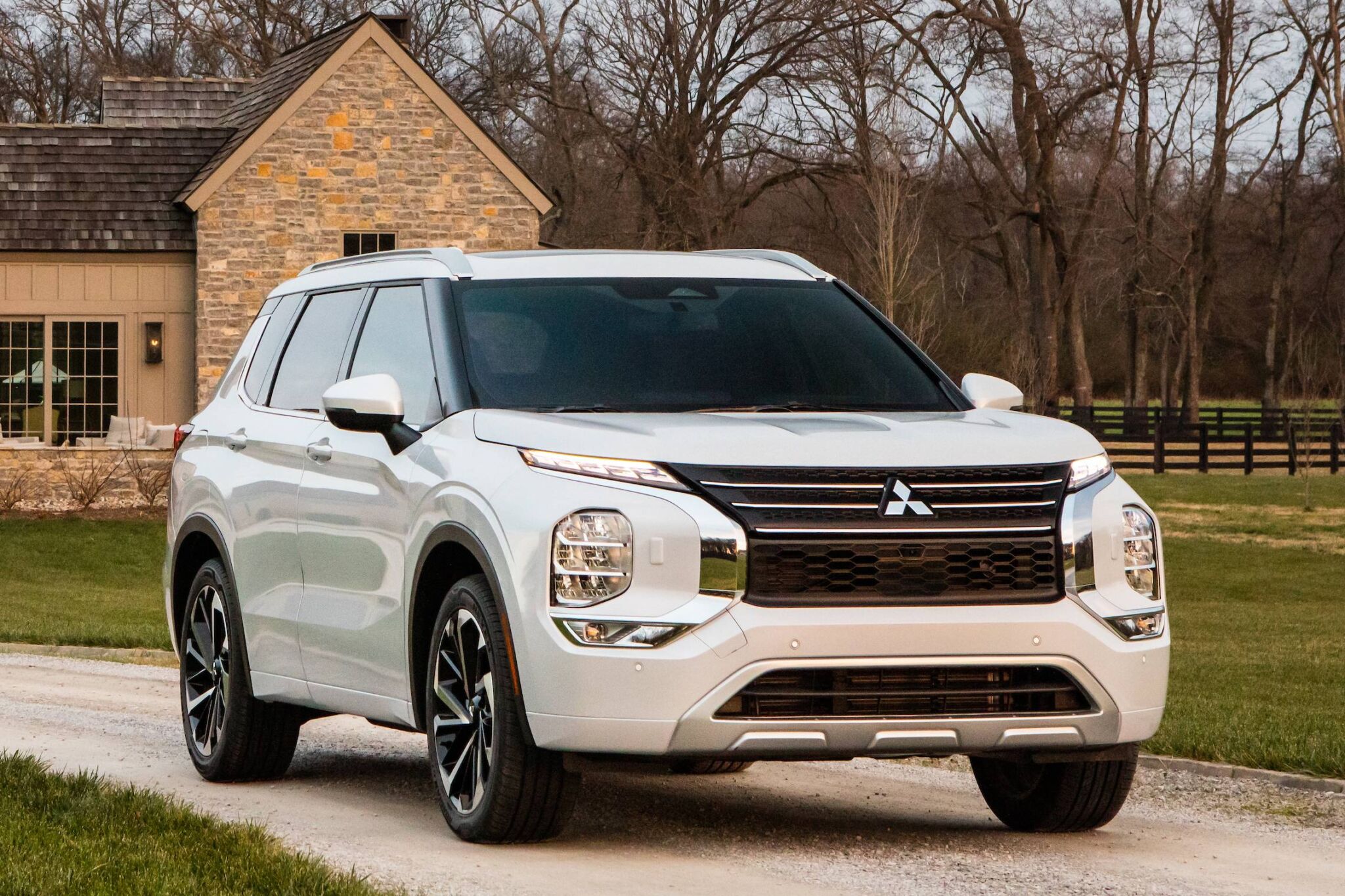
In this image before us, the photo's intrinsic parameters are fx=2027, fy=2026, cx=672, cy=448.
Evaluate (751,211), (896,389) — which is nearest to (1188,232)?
(751,211)

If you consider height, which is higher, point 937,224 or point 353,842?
point 937,224

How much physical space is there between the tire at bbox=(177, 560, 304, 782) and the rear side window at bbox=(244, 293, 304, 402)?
2.59ft

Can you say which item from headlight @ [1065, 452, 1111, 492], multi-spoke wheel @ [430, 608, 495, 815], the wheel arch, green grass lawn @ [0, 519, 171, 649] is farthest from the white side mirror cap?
green grass lawn @ [0, 519, 171, 649]

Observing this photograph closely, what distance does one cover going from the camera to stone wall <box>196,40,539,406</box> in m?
31.1

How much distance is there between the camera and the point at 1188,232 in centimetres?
5762

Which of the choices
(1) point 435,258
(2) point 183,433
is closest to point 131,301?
(2) point 183,433

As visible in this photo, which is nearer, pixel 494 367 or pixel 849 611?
pixel 849 611

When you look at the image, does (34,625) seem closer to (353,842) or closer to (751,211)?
(353,842)

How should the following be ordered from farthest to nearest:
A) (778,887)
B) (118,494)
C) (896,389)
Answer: (118,494) < (896,389) < (778,887)

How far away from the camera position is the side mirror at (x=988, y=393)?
295 inches

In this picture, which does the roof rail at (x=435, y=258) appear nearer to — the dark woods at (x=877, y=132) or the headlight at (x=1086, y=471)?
the headlight at (x=1086, y=471)

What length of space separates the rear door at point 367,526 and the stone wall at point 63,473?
2334 centimetres

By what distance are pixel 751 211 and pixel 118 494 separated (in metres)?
21.2

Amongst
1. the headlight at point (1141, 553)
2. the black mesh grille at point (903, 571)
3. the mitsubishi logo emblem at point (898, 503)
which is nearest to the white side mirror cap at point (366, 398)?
the black mesh grille at point (903, 571)
